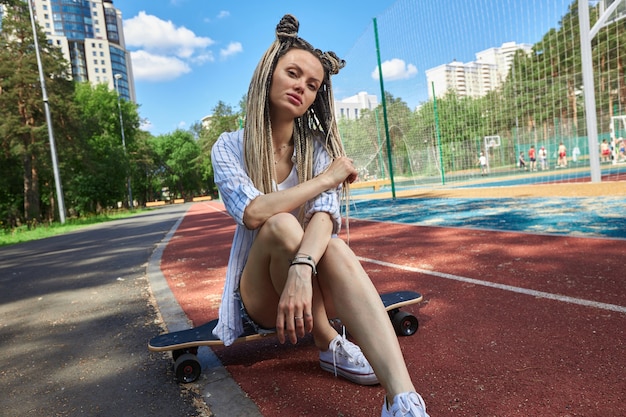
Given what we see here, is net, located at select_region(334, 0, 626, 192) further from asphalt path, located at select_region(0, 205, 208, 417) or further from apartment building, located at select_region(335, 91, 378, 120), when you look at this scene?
asphalt path, located at select_region(0, 205, 208, 417)

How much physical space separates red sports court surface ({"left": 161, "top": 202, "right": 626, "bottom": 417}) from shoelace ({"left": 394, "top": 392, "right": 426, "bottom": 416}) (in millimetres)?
289

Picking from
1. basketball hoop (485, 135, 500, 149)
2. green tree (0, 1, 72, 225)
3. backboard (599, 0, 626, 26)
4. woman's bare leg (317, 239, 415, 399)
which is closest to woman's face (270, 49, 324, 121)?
woman's bare leg (317, 239, 415, 399)

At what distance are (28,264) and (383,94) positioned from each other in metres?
11.1

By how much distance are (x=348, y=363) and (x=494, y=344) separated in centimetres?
82

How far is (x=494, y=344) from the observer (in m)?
2.11

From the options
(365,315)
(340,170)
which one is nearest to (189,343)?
(365,315)

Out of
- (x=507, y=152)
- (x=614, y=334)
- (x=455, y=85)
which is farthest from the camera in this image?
(x=507, y=152)

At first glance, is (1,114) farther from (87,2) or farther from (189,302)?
(87,2)

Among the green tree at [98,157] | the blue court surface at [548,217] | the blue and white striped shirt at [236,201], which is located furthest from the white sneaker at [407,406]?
the green tree at [98,157]

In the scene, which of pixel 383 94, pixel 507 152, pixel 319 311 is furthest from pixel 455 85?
pixel 319 311

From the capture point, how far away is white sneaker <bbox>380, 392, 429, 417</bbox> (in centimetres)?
132

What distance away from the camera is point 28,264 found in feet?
25.2

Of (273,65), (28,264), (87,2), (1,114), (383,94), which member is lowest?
(28,264)

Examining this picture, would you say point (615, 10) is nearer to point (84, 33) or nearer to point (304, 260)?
point (304, 260)
